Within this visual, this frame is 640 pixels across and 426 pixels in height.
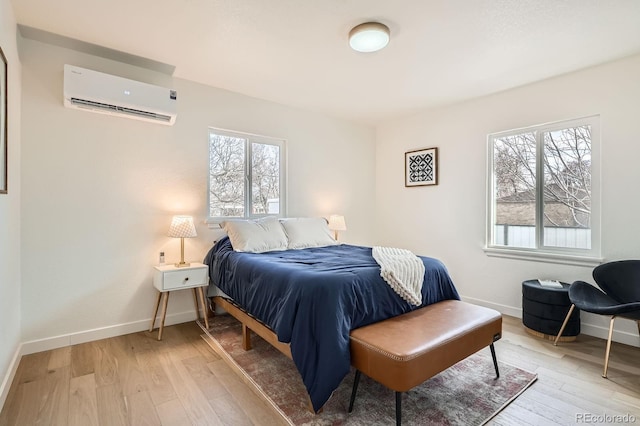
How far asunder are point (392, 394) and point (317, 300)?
0.81 metres

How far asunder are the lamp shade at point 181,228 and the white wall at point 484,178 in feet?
9.57

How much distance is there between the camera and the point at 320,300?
1.75 metres

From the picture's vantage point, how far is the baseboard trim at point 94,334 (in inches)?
96.9

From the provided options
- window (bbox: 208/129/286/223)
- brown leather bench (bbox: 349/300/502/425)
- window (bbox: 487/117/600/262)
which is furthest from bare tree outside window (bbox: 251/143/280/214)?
window (bbox: 487/117/600/262)

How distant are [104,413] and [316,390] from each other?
121 centimetres

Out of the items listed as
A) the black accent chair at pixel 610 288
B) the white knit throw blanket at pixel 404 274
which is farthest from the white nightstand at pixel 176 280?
the black accent chair at pixel 610 288

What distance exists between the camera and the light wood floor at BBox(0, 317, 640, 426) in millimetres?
1726

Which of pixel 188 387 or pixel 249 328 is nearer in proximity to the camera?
pixel 188 387

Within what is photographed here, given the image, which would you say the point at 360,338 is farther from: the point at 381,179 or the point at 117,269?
the point at 381,179

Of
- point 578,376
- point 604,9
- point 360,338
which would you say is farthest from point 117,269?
point 604,9

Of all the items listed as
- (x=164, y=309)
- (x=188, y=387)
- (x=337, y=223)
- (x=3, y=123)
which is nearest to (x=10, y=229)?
(x=3, y=123)

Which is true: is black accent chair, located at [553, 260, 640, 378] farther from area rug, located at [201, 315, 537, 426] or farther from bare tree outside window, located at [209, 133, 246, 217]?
bare tree outside window, located at [209, 133, 246, 217]

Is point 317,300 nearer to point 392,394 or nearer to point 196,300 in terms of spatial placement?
point 392,394

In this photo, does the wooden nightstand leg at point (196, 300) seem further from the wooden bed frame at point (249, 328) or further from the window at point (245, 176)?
the window at point (245, 176)
